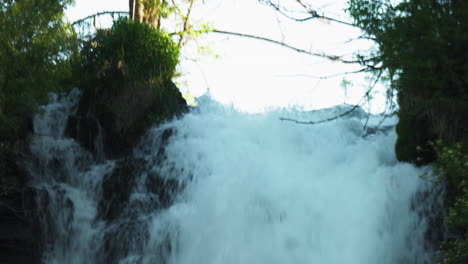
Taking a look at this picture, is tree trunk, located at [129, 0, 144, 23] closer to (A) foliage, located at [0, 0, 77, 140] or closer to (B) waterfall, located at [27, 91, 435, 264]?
(B) waterfall, located at [27, 91, 435, 264]

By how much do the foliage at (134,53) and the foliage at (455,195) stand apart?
22.6ft

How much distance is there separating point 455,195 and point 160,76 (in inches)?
284

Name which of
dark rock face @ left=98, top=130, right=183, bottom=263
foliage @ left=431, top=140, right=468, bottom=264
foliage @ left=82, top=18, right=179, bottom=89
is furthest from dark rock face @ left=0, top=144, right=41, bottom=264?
foliage @ left=431, top=140, right=468, bottom=264

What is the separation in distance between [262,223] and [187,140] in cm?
301

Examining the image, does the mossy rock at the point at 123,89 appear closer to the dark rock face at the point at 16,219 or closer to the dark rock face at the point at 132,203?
the dark rock face at the point at 132,203

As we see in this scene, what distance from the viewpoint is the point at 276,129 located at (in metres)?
11.9

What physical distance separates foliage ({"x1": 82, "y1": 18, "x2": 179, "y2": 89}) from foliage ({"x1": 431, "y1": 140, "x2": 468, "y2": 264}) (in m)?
6.88

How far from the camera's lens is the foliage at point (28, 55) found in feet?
31.3

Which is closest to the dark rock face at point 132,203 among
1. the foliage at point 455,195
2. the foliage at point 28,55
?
the foliage at point 28,55

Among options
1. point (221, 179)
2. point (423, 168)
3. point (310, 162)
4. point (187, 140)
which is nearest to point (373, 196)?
point (423, 168)

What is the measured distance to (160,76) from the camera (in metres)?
12.6

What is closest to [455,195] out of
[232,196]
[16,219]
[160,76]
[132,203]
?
[232,196]

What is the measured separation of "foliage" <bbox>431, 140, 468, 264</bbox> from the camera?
23.2ft

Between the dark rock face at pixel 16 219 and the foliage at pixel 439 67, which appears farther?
the dark rock face at pixel 16 219
